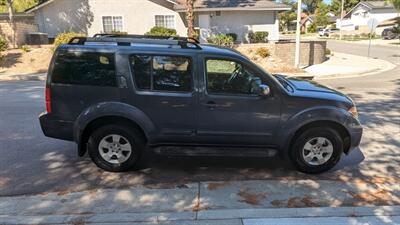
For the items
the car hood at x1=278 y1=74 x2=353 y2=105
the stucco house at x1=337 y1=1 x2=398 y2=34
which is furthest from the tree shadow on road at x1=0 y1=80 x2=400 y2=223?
the stucco house at x1=337 y1=1 x2=398 y2=34

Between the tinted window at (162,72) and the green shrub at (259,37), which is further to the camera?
the green shrub at (259,37)

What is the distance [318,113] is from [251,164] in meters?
1.28

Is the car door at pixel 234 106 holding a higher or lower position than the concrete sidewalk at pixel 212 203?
higher

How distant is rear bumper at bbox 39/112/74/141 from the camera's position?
5242 millimetres

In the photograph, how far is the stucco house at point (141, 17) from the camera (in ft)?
85.5

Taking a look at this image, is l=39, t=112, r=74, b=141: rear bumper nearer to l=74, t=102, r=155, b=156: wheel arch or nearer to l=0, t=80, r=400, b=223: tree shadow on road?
l=74, t=102, r=155, b=156: wheel arch

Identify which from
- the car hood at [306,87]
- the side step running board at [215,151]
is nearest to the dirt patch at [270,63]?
the car hood at [306,87]

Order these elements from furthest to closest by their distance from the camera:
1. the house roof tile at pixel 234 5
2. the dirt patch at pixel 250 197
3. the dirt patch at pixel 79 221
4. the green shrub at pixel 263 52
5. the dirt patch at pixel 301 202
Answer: the house roof tile at pixel 234 5
the green shrub at pixel 263 52
the dirt patch at pixel 250 197
the dirt patch at pixel 301 202
the dirt patch at pixel 79 221

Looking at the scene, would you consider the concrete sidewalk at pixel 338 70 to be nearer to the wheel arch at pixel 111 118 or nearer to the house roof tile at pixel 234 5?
the house roof tile at pixel 234 5

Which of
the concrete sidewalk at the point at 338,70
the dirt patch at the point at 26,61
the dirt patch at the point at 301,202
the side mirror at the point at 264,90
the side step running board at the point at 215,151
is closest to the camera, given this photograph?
the dirt patch at the point at 301,202

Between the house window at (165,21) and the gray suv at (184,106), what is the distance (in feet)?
71.5

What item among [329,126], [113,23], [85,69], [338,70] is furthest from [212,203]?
[113,23]

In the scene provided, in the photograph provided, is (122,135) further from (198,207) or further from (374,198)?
(374,198)

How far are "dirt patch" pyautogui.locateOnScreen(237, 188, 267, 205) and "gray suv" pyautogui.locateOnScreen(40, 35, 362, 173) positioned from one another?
642 mm
